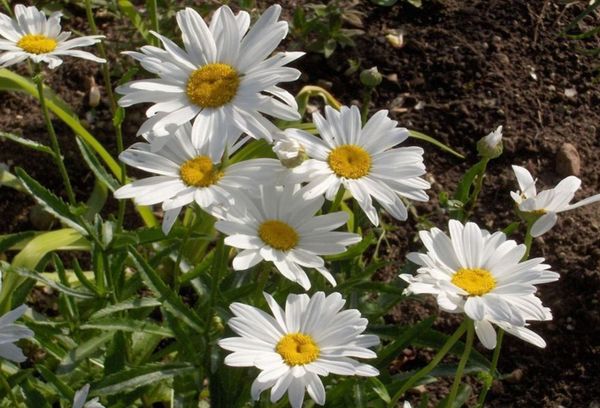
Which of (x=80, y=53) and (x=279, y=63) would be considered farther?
(x=80, y=53)

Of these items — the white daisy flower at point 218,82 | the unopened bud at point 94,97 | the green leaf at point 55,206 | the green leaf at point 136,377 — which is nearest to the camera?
the white daisy flower at point 218,82

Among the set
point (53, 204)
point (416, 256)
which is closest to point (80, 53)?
point (53, 204)

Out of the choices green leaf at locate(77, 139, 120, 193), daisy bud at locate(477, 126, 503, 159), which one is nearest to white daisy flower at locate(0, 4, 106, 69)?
green leaf at locate(77, 139, 120, 193)

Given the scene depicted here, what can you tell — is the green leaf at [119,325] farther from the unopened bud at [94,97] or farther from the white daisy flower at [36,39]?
the unopened bud at [94,97]

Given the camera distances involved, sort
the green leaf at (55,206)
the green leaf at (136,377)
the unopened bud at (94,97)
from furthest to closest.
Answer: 1. the unopened bud at (94,97)
2. the green leaf at (55,206)
3. the green leaf at (136,377)


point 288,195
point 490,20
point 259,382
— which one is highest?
point 490,20

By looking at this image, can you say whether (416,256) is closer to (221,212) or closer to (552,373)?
(221,212)

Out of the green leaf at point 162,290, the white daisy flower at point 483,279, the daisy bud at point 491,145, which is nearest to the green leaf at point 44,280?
the green leaf at point 162,290

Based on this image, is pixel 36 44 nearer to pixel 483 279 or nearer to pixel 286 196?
pixel 286 196
